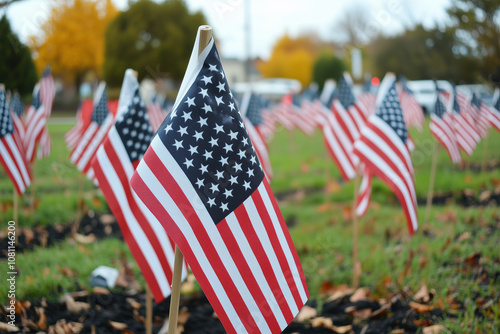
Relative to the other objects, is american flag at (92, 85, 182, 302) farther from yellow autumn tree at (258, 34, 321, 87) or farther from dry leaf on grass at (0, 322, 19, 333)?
yellow autumn tree at (258, 34, 321, 87)

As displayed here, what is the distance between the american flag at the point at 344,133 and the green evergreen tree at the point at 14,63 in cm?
402

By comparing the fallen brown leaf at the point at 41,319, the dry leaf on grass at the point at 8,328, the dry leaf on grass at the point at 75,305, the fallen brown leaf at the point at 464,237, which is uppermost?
the dry leaf on grass at the point at 8,328

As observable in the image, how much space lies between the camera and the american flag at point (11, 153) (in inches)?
164

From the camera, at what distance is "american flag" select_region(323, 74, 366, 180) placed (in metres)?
5.72

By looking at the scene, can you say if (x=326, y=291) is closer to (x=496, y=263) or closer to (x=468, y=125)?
(x=496, y=263)

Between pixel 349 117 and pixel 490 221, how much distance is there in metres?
2.16

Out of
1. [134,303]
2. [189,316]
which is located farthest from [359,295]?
[134,303]

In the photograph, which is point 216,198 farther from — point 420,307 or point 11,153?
point 11,153

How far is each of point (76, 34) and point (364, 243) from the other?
18848 millimetres

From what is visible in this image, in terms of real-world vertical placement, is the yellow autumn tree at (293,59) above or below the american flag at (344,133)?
above

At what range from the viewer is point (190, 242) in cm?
206

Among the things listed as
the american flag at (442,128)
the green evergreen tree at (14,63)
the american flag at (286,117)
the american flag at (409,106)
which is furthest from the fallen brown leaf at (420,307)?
the american flag at (286,117)

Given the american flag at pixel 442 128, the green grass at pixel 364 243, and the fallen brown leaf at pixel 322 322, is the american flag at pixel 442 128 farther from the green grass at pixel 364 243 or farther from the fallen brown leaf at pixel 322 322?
the fallen brown leaf at pixel 322 322

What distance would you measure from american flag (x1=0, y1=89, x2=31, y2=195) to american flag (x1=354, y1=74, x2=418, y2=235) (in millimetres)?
3195
